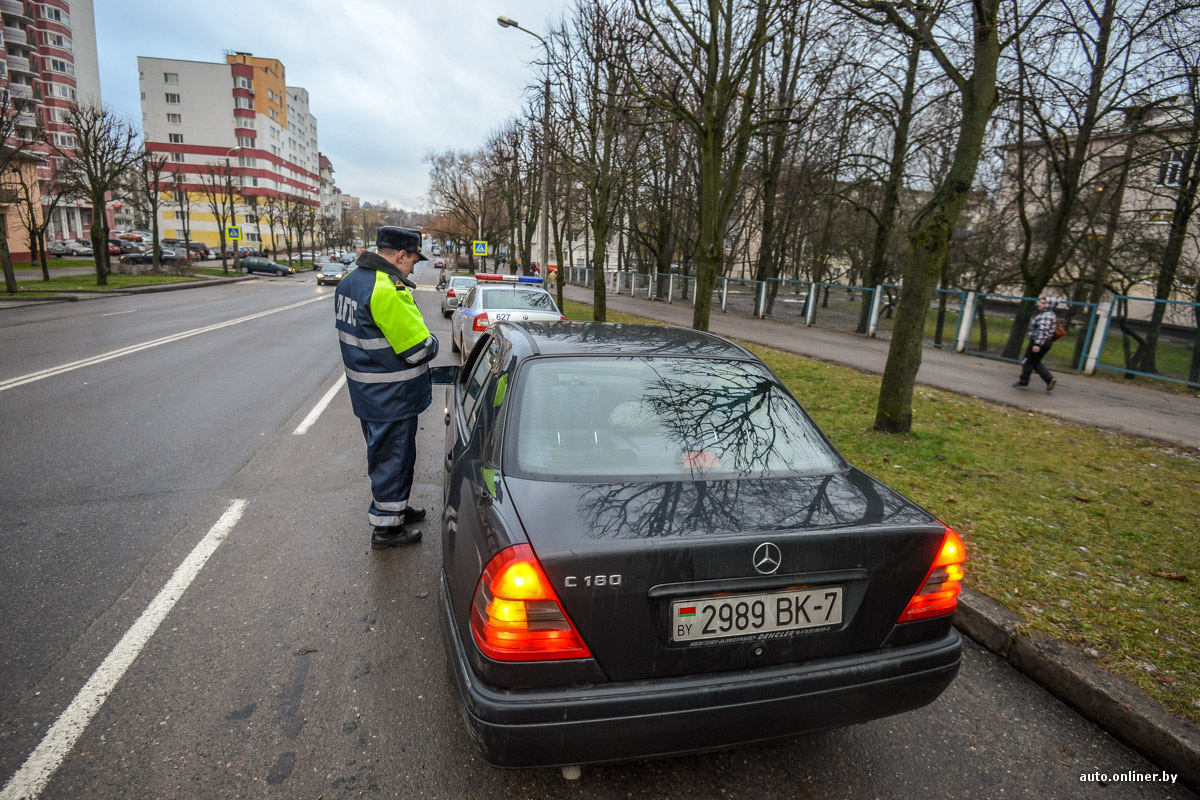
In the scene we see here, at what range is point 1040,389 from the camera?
11062mm

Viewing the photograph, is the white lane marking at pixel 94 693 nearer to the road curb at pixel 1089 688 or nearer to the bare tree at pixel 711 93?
the road curb at pixel 1089 688

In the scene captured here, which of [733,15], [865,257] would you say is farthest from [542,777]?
[865,257]

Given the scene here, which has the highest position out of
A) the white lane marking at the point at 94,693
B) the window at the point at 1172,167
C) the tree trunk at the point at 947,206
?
the window at the point at 1172,167

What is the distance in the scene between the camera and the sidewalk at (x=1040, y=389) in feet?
28.4

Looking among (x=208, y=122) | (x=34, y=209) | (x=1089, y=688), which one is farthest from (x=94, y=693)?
(x=208, y=122)

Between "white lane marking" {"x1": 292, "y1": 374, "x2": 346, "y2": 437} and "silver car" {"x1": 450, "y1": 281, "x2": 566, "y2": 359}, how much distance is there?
228 centimetres

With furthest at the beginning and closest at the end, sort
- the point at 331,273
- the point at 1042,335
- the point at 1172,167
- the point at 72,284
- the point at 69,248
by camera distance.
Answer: the point at 69,248 < the point at 331,273 < the point at 72,284 < the point at 1172,167 < the point at 1042,335

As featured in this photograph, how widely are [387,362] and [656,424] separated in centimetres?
201

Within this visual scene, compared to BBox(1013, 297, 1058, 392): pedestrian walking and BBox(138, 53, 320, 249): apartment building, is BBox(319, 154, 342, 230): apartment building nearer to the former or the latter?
BBox(138, 53, 320, 249): apartment building

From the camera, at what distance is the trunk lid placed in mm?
1882

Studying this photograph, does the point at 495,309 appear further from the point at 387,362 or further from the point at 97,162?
the point at 97,162

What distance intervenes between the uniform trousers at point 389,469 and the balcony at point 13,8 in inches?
3256

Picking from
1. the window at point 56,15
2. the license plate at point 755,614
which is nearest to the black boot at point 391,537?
the license plate at point 755,614

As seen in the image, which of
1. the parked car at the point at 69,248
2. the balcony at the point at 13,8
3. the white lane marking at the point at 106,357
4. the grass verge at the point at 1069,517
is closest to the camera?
the grass verge at the point at 1069,517
